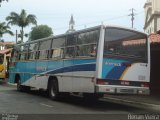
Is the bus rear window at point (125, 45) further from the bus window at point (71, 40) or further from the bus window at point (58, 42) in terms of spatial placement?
the bus window at point (58, 42)

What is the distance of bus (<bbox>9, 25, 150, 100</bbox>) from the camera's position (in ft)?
51.9

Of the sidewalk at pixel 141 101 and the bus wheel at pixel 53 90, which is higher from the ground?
the bus wheel at pixel 53 90

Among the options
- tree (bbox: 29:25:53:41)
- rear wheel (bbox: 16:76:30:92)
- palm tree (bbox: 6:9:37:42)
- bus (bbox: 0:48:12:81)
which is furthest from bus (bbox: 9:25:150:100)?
tree (bbox: 29:25:53:41)

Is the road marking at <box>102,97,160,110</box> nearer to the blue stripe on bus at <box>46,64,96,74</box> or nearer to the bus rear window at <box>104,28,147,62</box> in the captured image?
the bus rear window at <box>104,28,147,62</box>

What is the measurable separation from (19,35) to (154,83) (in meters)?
43.5

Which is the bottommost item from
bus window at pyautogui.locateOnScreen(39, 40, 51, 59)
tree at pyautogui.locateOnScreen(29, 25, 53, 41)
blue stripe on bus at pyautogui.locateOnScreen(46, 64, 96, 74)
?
blue stripe on bus at pyautogui.locateOnScreen(46, 64, 96, 74)

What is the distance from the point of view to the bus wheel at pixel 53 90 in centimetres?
1922

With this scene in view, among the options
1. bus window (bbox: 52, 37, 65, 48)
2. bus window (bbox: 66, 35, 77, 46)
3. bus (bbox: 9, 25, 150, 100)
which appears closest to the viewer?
bus (bbox: 9, 25, 150, 100)

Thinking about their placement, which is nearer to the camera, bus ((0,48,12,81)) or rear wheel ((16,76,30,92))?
rear wheel ((16,76,30,92))

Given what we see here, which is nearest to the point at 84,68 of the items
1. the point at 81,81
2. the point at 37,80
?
the point at 81,81

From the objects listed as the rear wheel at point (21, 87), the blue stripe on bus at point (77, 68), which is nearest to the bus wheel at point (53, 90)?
the blue stripe on bus at point (77, 68)

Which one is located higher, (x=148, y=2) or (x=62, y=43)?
(x=148, y=2)

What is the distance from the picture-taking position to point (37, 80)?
71.4 ft

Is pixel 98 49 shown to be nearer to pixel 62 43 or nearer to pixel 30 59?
pixel 62 43
